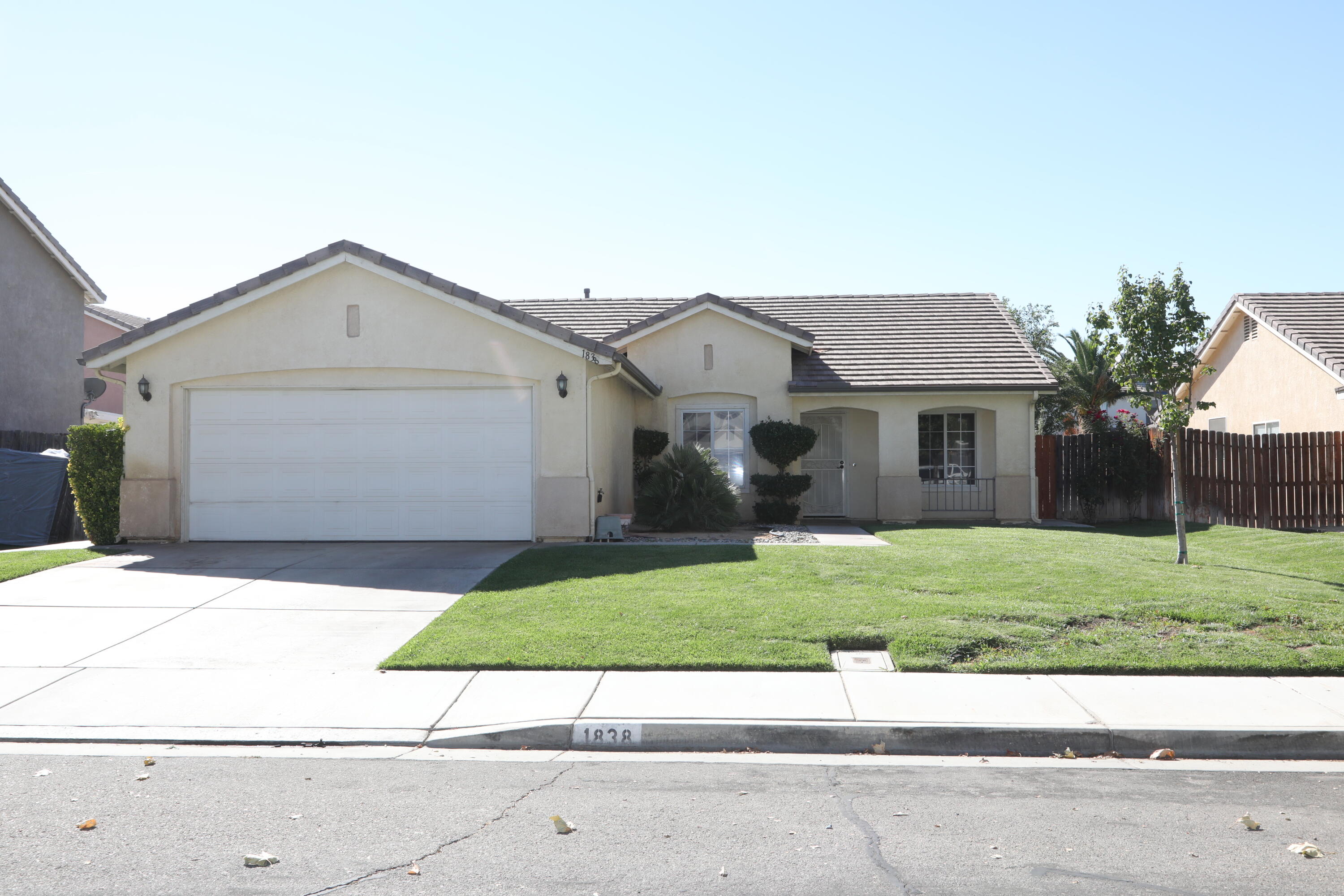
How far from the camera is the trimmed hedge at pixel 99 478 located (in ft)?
44.9

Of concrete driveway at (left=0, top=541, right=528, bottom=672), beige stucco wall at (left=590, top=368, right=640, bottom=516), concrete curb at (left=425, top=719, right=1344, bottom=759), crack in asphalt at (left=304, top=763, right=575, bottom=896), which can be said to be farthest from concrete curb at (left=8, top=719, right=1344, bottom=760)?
beige stucco wall at (left=590, top=368, right=640, bottom=516)

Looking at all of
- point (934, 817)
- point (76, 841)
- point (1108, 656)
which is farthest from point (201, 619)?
point (1108, 656)

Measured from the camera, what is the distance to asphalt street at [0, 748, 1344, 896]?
3896 mm

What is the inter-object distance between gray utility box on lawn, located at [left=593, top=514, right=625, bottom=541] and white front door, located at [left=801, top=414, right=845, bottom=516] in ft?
20.1

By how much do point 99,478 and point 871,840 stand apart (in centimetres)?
1300

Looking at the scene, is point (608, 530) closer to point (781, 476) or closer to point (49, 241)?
point (781, 476)

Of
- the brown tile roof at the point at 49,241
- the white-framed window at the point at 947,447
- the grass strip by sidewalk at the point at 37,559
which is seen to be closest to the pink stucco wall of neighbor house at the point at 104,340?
the brown tile roof at the point at 49,241

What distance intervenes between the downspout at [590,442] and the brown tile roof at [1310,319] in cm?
1394

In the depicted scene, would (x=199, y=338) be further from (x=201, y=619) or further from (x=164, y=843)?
(x=164, y=843)

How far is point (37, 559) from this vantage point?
12047mm

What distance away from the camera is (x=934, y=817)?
462 centimetres

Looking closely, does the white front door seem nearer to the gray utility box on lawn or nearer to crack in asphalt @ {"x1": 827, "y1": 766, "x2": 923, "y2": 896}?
the gray utility box on lawn

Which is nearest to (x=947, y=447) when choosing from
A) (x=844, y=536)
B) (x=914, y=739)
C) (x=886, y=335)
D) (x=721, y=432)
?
(x=886, y=335)

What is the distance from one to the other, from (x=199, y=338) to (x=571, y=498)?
571 centimetres
